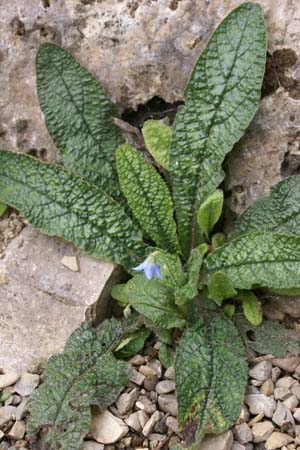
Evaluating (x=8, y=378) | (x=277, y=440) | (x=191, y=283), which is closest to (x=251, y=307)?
(x=191, y=283)

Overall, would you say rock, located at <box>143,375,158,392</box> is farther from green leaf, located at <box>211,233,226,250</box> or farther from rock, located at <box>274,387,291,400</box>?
green leaf, located at <box>211,233,226,250</box>

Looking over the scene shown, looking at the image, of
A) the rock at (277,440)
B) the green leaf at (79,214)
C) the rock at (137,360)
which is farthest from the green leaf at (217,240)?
the rock at (277,440)

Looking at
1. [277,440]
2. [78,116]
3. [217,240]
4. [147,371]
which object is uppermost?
[78,116]

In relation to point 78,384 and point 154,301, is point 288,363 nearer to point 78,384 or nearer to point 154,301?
point 154,301

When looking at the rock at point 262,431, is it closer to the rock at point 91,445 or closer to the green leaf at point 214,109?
the rock at point 91,445

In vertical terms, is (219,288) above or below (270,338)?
above

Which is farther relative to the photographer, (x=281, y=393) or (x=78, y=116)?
(x=78, y=116)
